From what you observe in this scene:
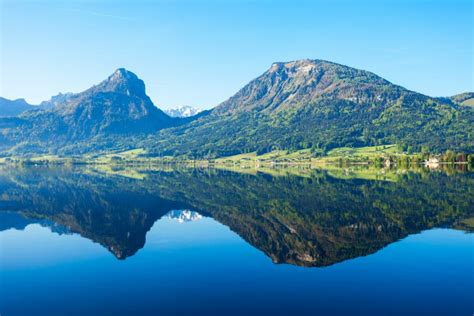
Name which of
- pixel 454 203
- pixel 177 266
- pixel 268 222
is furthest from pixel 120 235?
pixel 454 203

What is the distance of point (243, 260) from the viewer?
3294cm

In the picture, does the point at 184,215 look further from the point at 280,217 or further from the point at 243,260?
the point at 243,260

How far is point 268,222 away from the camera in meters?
49.7

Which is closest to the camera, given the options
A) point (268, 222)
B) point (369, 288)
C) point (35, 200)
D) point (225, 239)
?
point (369, 288)

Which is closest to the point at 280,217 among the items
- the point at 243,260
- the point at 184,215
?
the point at 184,215

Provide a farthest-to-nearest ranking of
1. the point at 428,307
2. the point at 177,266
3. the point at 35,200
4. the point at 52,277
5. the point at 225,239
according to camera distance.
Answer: the point at 35,200 < the point at 225,239 < the point at 177,266 < the point at 52,277 < the point at 428,307

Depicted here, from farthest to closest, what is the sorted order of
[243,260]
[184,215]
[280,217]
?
[184,215] → [280,217] → [243,260]

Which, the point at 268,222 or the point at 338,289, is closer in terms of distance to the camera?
the point at 338,289

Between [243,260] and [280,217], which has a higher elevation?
[280,217]

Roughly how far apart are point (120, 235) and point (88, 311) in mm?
20767

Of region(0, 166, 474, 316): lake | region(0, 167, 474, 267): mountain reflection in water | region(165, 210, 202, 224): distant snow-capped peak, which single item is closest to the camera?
region(0, 166, 474, 316): lake

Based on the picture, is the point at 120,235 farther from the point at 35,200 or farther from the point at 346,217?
the point at 35,200

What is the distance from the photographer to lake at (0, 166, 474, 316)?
76.6 feet

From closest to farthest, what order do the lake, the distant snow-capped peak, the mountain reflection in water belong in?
the lake → the mountain reflection in water → the distant snow-capped peak
